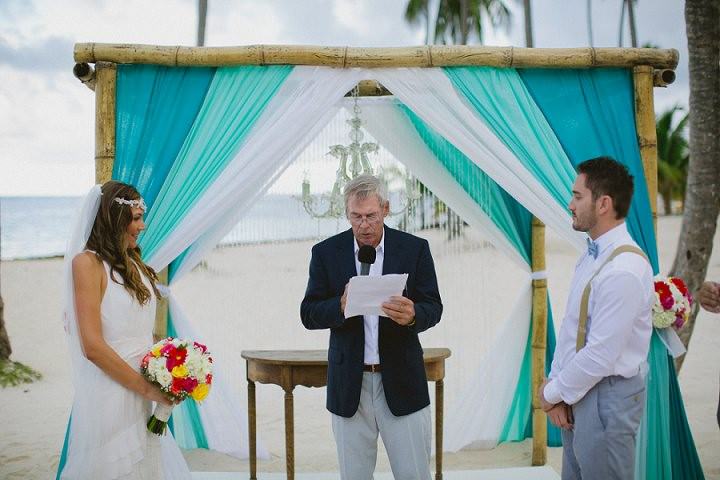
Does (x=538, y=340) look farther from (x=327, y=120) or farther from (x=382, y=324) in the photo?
(x=382, y=324)

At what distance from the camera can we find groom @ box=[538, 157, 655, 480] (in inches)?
87.9

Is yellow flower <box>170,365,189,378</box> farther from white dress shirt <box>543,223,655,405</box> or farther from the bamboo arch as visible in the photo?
the bamboo arch

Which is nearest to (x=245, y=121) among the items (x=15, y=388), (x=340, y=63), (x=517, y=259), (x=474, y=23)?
(x=340, y=63)

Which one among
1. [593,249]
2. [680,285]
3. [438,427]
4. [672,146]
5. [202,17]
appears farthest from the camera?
[672,146]

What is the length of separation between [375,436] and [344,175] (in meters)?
1.92

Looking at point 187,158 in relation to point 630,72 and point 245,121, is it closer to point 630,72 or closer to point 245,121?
point 245,121

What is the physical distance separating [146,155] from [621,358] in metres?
2.58

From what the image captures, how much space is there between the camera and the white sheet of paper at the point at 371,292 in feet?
8.20

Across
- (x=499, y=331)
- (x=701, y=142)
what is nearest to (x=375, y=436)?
(x=499, y=331)

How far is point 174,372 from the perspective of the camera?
2.59 metres

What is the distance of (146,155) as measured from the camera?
3.68 m

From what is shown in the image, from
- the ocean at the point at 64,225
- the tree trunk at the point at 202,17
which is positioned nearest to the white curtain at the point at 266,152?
the ocean at the point at 64,225

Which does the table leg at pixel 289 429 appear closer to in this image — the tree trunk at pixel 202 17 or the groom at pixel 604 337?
the groom at pixel 604 337

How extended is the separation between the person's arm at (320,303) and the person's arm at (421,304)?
217 mm
